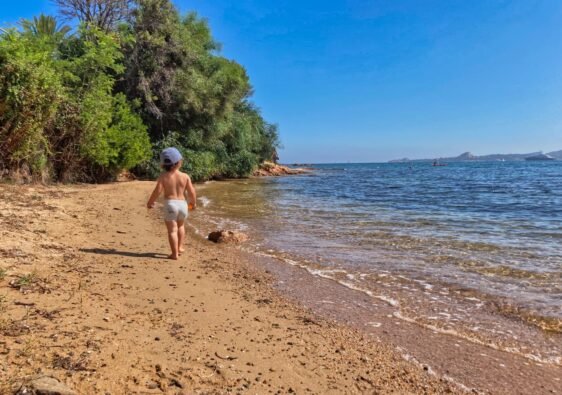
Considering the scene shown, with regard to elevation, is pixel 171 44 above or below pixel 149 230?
above

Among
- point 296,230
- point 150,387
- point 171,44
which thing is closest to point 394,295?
point 150,387

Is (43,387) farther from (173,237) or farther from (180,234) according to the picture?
(180,234)

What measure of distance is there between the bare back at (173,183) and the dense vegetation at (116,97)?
6.86 metres

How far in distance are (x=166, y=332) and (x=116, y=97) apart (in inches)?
686

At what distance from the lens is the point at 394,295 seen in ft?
16.3

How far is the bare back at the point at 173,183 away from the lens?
6.08 meters

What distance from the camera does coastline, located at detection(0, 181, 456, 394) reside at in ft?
8.55

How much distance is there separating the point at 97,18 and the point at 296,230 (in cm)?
1847

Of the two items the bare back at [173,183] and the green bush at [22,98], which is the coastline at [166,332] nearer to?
the bare back at [173,183]

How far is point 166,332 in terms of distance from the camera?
131 inches

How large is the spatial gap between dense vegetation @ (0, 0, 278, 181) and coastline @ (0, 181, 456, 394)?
6.48m

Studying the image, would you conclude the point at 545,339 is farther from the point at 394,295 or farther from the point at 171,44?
the point at 171,44

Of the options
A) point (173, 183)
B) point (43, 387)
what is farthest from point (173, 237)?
point (43, 387)

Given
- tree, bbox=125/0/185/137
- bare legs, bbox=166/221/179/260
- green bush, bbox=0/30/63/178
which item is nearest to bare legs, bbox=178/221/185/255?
bare legs, bbox=166/221/179/260
